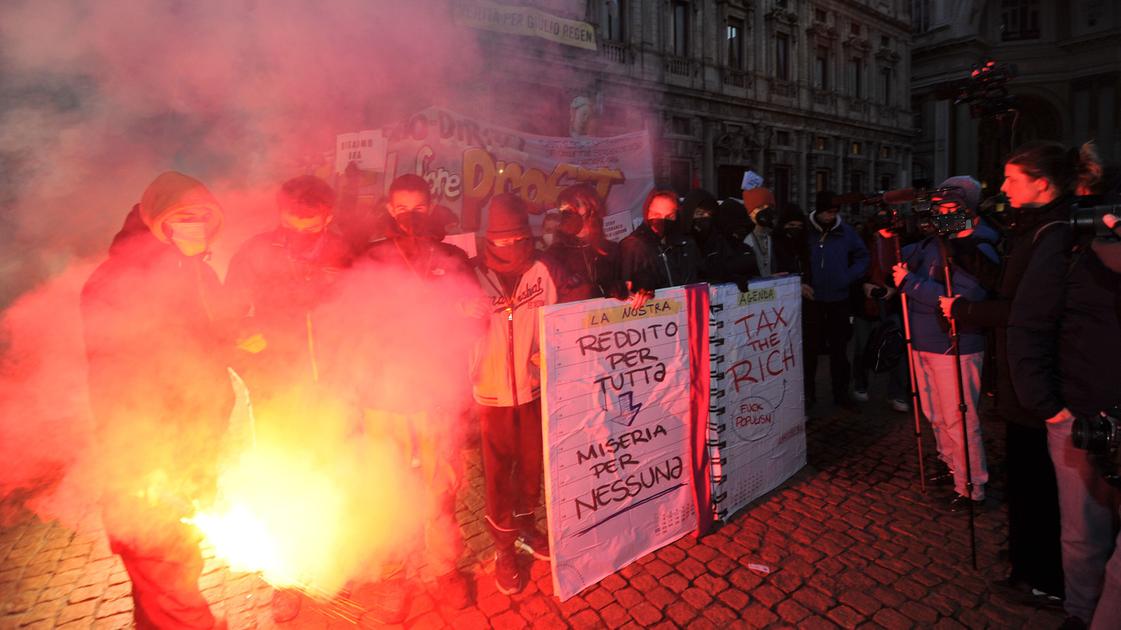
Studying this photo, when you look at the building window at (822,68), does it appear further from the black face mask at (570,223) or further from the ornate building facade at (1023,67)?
the black face mask at (570,223)

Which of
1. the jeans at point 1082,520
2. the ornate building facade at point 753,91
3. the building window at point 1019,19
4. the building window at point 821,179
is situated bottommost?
the jeans at point 1082,520

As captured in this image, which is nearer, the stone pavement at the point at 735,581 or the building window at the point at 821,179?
the stone pavement at the point at 735,581

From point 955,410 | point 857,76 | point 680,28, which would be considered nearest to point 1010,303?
point 955,410

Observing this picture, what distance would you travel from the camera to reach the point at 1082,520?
2162mm

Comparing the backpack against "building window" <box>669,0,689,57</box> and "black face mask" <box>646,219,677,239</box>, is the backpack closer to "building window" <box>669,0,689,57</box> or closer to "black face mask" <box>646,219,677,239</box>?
"black face mask" <box>646,219,677,239</box>

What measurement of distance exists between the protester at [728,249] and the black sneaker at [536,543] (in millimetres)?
2144

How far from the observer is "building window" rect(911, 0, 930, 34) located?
29625 mm

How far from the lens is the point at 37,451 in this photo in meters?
3.51

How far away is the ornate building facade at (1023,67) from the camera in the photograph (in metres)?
27.8

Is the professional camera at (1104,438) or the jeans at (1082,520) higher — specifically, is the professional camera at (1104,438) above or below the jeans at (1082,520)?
above

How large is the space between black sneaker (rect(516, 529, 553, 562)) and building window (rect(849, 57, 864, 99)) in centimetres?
2885

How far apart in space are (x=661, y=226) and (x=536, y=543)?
6.88ft

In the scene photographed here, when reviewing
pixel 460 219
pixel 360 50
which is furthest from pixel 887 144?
pixel 360 50

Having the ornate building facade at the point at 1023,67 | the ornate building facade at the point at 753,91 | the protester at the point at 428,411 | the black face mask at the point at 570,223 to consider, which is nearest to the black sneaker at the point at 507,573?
the protester at the point at 428,411
